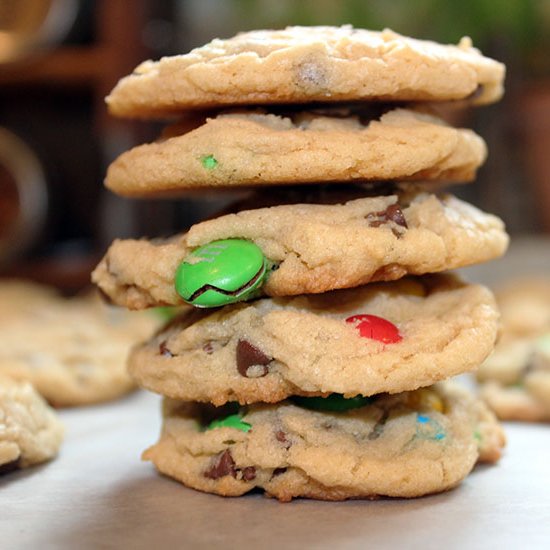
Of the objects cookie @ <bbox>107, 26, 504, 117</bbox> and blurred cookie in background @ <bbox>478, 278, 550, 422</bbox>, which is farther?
blurred cookie in background @ <bbox>478, 278, 550, 422</bbox>

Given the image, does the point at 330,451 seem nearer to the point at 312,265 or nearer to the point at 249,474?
the point at 249,474

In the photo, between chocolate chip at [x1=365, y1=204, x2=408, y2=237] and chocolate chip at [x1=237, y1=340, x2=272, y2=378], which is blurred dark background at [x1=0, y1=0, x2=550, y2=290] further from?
chocolate chip at [x1=237, y1=340, x2=272, y2=378]

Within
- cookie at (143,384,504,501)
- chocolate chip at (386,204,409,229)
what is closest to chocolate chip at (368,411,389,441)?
cookie at (143,384,504,501)

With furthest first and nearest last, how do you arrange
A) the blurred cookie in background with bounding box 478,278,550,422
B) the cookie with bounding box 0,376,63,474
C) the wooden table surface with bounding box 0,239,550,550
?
the blurred cookie in background with bounding box 478,278,550,422 → the cookie with bounding box 0,376,63,474 → the wooden table surface with bounding box 0,239,550,550

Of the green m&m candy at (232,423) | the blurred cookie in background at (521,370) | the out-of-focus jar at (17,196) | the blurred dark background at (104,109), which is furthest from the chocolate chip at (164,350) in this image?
the out-of-focus jar at (17,196)

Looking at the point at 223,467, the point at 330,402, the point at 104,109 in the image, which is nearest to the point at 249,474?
the point at 223,467

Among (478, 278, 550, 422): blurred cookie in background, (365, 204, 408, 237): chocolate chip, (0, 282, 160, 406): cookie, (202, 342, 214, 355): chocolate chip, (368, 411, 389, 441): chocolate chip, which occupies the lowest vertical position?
(0, 282, 160, 406): cookie

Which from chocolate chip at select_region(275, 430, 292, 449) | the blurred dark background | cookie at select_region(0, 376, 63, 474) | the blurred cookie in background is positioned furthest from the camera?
the blurred dark background
